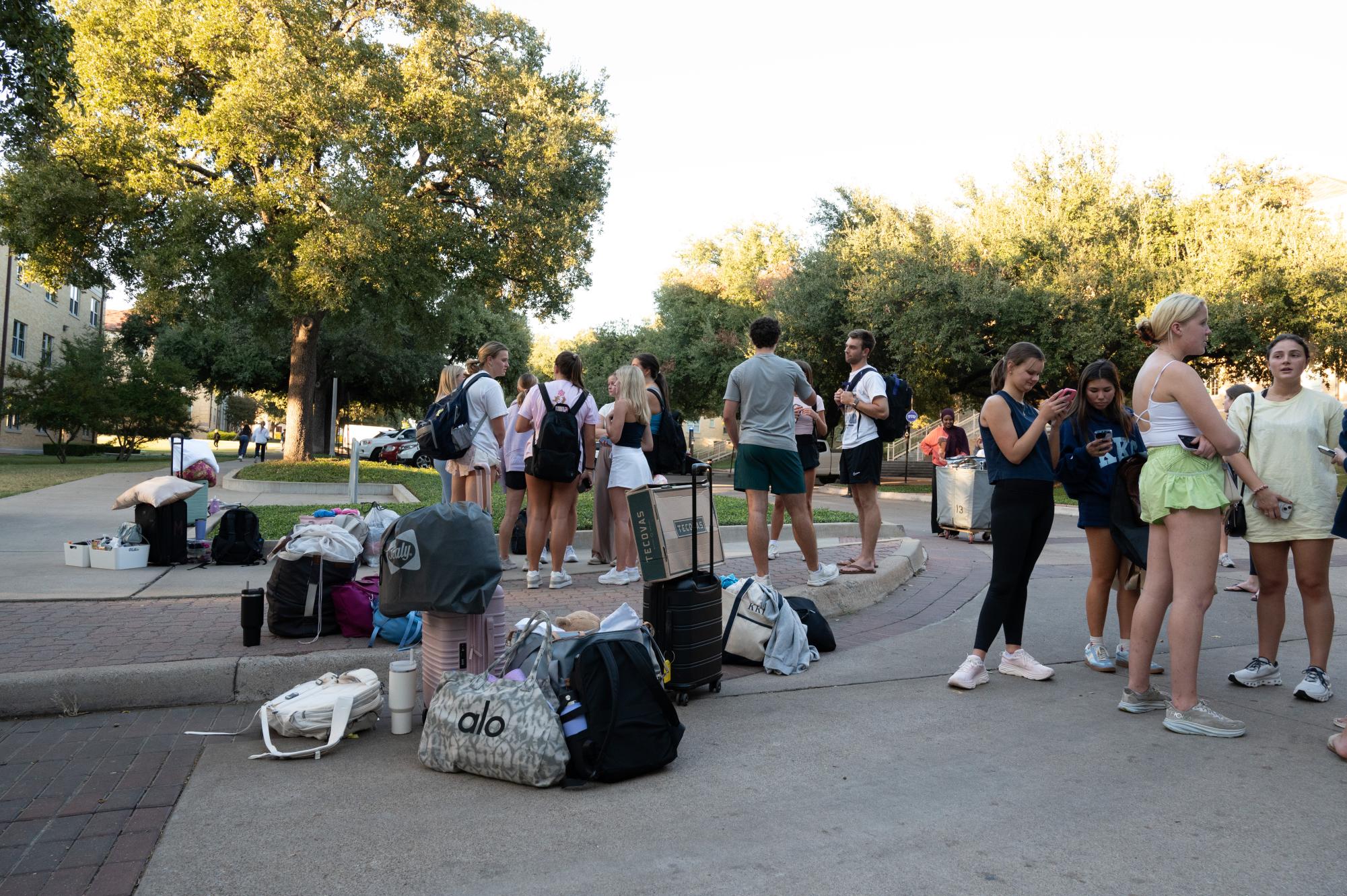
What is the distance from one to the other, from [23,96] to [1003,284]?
18981 mm

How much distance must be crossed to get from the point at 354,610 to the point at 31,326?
47795mm

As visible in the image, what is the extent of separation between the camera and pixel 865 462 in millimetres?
7586

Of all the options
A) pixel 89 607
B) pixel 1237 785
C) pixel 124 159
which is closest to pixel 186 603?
pixel 89 607

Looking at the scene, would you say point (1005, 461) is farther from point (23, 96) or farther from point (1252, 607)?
point (23, 96)

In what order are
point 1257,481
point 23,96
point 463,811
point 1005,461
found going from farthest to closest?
point 23,96 < point 1005,461 < point 1257,481 < point 463,811

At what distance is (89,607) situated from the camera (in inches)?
252

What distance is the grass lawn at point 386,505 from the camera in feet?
38.3

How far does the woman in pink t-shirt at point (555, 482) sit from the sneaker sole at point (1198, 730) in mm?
4367

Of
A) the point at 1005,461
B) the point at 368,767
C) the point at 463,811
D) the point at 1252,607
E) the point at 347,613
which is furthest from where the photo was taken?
the point at 1252,607

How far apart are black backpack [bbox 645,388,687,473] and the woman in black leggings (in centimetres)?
355

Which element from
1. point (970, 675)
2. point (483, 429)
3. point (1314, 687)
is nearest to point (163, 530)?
point (483, 429)

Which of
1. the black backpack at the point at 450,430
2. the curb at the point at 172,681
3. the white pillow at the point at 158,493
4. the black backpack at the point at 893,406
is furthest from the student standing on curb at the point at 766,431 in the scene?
the white pillow at the point at 158,493

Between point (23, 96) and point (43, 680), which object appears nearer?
point (43, 680)

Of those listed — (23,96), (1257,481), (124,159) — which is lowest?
(1257,481)
